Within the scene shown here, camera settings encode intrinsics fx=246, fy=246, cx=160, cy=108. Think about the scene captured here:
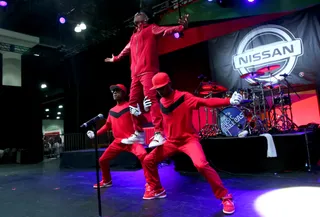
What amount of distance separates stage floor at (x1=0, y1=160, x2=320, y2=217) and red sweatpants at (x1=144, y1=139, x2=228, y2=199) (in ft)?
0.77

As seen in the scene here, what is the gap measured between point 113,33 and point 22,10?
298 centimetres

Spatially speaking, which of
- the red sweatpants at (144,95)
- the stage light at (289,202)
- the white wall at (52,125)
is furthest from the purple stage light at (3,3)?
the white wall at (52,125)

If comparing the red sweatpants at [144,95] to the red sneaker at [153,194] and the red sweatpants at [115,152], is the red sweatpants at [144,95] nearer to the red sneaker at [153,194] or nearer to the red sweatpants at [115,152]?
the red sweatpants at [115,152]

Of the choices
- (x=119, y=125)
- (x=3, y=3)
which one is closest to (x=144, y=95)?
(x=119, y=125)

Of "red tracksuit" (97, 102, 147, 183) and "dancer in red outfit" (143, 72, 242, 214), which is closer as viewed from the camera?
"dancer in red outfit" (143, 72, 242, 214)

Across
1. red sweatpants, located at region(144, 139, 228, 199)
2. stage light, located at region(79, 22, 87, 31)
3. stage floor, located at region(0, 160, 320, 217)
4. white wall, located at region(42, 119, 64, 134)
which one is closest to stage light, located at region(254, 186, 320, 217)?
stage floor, located at region(0, 160, 320, 217)

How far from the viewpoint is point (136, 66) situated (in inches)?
146

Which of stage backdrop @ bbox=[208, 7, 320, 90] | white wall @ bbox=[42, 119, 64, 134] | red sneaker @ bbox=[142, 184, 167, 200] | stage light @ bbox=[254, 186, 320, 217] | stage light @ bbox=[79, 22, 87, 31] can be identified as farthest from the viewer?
white wall @ bbox=[42, 119, 64, 134]

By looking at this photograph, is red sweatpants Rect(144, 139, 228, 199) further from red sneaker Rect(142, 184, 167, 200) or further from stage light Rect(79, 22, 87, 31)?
stage light Rect(79, 22, 87, 31)

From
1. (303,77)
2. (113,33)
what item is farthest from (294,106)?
(113,33)

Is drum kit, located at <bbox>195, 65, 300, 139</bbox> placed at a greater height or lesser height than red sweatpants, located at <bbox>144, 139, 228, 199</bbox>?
greater

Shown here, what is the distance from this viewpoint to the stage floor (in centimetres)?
261

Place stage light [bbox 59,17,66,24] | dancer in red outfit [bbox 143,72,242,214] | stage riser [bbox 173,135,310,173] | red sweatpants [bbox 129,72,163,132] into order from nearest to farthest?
dancer in red outfit [bbox 143,72,242,214]
red sweatpants [bbox 129,72,163,132]
stage riser [bbox 173,135,310,173]
stage light [bbox 59,17,66,24]

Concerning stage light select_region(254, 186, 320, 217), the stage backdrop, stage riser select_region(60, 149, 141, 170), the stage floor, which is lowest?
stage light select_region(254, 186, 320, 217)
